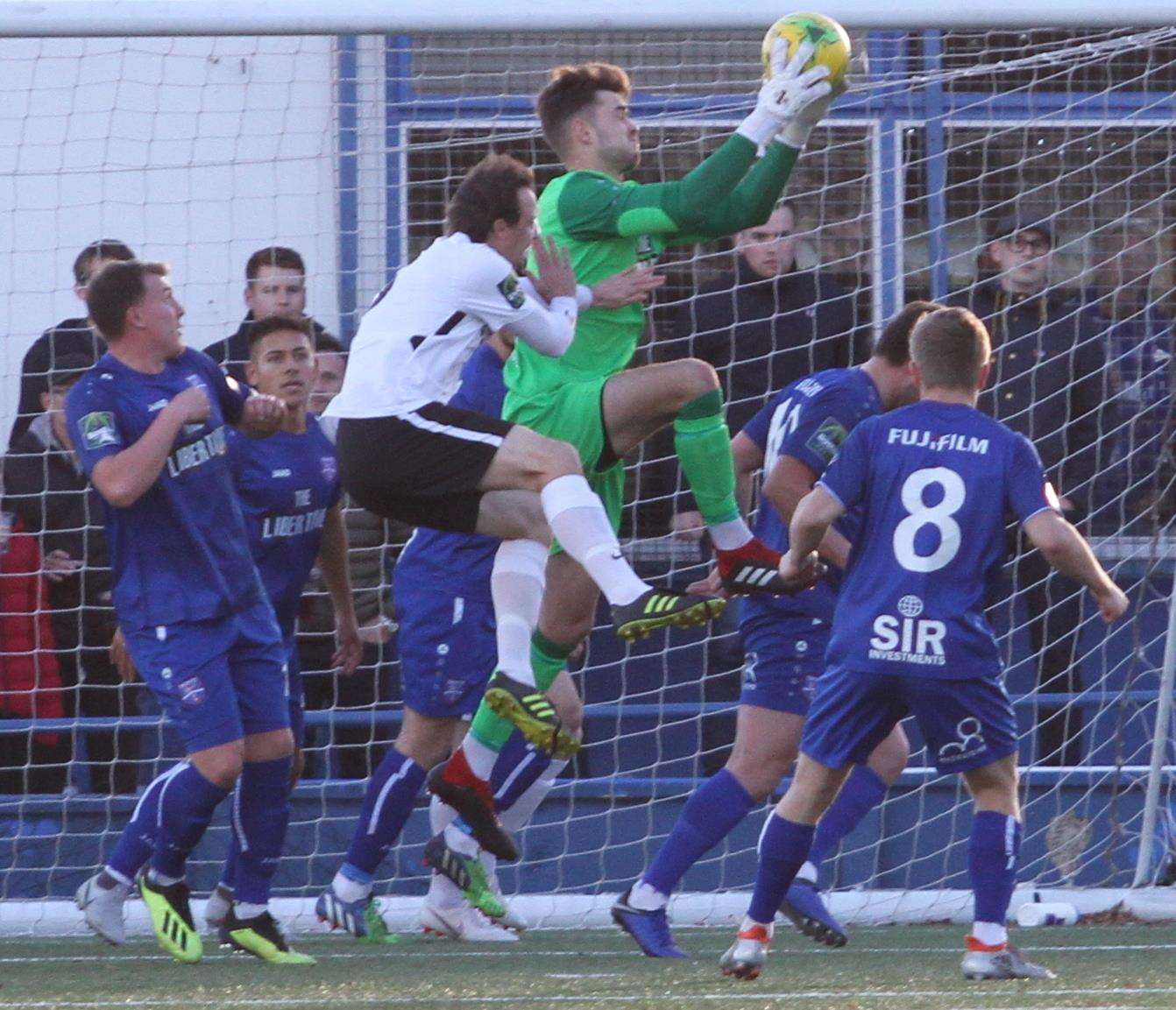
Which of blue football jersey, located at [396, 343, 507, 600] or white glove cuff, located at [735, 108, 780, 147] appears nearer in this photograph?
white glove cuff, located at [735, 108, 780, 147]

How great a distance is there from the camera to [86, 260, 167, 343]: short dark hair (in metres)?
5.92

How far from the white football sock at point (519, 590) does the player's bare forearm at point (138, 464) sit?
0.92 meters

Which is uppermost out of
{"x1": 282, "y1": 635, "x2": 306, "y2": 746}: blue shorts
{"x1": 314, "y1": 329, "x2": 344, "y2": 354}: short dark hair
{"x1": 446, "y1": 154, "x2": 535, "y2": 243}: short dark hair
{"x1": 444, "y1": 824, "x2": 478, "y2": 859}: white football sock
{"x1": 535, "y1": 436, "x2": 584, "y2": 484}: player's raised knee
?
{"x1": 446, "y1": 154, "x2": 535, "y2": 243}: short dark hair

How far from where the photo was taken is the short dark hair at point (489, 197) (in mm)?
5332

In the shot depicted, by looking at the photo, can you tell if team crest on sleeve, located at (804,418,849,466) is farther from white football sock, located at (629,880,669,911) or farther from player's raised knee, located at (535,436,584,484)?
white football sock, located at (629,880,669,911)

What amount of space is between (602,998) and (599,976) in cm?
59

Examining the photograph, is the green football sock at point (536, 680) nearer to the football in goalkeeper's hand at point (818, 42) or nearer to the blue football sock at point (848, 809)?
the blue football sock at point (848, 809)

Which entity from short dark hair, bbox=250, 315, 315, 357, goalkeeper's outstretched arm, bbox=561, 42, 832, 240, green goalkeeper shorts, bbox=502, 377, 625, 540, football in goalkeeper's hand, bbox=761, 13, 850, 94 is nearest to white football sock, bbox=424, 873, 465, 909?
green goalkeeper shorts, bbox=502, 377, 625, 540

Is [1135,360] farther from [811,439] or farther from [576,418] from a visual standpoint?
[576,418]

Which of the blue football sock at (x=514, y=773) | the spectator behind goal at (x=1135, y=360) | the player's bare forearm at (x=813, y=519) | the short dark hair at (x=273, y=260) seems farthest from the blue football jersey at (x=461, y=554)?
the spectator behind goal at (x=1135, y=360)

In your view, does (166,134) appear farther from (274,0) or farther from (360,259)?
(274,0)

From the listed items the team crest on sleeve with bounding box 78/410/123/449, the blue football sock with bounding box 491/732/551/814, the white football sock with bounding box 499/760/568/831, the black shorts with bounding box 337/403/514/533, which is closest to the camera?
the black shorts with bounding box 337/403/514/533

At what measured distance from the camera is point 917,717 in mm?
5031

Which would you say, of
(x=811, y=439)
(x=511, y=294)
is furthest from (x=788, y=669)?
(x=511, y=294)
